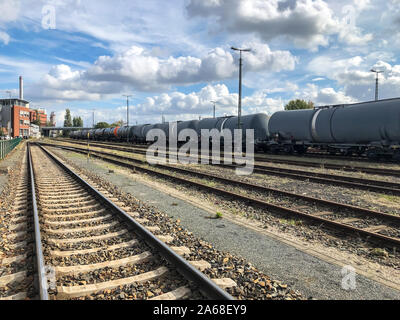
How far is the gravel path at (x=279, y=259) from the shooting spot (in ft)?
12.6

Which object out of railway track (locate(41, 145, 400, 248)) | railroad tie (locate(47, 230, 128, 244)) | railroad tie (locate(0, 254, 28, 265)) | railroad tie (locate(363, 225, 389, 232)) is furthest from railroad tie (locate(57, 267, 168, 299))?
railroad tie (locate(363, 225, 389, 232))

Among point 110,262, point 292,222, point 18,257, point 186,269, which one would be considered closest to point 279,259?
point 186,269

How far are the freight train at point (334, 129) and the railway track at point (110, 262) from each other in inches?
651

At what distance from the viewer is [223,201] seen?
30.3ft

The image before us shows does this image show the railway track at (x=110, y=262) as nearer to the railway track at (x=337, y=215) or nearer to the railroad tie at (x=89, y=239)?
the railroad tie at (x=89, y=239)

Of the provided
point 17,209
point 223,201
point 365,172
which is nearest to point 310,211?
point 223,201

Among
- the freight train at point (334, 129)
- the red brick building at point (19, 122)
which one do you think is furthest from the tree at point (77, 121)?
the freight train at point (334, 129)

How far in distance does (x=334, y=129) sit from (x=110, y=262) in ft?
63.0

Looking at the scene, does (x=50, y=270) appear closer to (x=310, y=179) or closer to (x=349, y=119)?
(x=310, y=179)

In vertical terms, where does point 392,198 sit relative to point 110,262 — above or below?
above

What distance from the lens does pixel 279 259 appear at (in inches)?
192

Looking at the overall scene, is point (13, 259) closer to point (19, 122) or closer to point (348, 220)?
point (348, 220)

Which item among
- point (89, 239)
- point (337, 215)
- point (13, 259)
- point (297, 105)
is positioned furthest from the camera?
point (297, 105)

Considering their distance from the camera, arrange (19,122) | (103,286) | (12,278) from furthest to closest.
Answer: (19,122) < (12,278) < (103,286)
